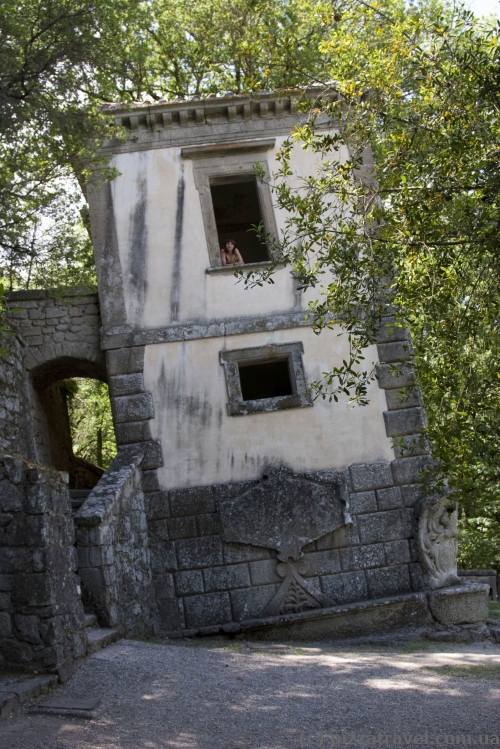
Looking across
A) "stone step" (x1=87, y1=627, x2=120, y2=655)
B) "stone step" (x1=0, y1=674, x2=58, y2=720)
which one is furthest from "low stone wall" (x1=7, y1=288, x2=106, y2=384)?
"stone step" (x1=0, y1=674, x2=58, y2=720)

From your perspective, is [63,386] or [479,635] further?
[63,386]

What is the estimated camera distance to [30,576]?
6223 millimetres

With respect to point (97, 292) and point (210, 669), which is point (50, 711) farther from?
point (97, 292)

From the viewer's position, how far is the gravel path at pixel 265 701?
5.11m

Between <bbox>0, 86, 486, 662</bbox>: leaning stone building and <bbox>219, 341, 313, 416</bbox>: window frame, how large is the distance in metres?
0.03

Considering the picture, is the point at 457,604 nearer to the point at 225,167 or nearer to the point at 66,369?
the point at 66,369

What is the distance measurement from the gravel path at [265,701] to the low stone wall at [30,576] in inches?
13.3

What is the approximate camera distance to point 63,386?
46.2 feet

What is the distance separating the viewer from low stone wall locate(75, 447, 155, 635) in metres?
8.03

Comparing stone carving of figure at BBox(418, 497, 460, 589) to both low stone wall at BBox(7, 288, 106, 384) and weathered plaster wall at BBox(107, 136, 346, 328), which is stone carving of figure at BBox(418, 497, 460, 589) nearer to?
Result: weathered plaster wall at BBox(107, 136, 346, 328)

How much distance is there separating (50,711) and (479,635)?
21.0ft

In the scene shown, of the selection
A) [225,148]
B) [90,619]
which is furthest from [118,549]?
[225,148]

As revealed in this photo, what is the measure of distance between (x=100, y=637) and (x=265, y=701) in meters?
1.97

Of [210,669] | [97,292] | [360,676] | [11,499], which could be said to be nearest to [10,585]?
[11,499]
